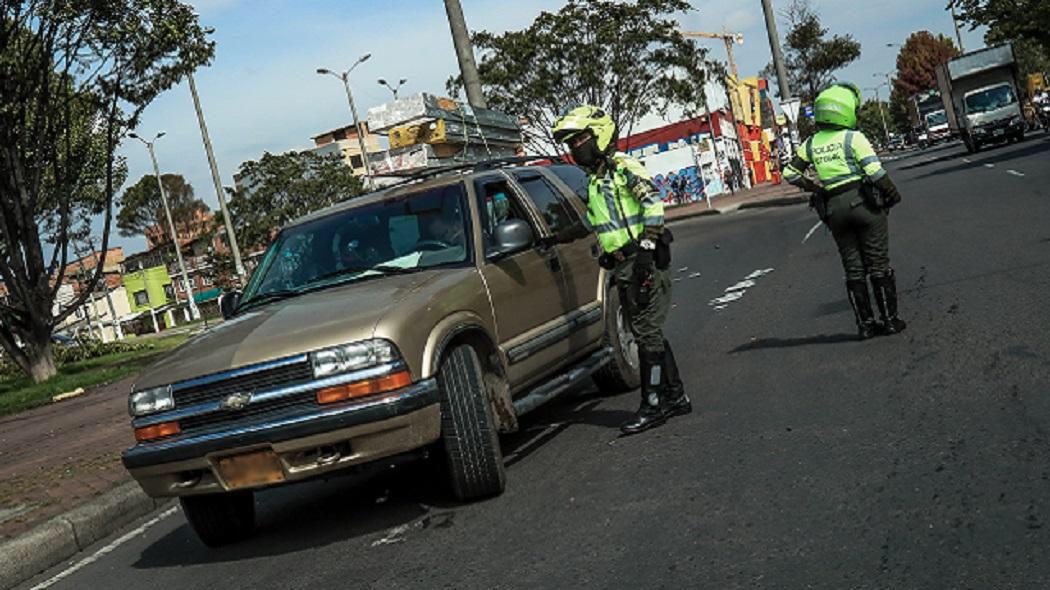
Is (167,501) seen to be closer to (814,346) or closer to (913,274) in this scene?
(814,346)

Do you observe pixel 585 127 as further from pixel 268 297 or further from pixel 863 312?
pixel 863 312

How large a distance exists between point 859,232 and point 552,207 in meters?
2.34

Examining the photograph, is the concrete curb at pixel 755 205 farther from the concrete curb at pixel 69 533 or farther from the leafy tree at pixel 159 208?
the leafy tree at pixel 159 208

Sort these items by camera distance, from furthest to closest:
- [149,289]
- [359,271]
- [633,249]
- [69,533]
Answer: [149,289] < [69,533] < [633,249] < [359,271]

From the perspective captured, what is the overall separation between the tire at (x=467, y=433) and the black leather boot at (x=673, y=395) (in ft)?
4.93

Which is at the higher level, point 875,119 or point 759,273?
point 875,119

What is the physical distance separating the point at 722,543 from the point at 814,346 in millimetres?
4294

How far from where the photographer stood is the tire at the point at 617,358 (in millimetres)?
7953

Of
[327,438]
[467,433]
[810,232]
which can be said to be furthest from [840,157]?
[810,232]

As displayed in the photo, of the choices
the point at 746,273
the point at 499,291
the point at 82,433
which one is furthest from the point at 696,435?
the point at 746,273

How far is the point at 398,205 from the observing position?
6820 millimetres

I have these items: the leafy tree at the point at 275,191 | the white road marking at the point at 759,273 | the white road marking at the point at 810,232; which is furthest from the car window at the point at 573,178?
the leafy tree at the point at 275,191

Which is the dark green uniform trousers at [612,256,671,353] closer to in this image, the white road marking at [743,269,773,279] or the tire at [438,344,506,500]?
the tire at [438,344,506,500]

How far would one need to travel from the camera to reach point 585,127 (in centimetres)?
680
